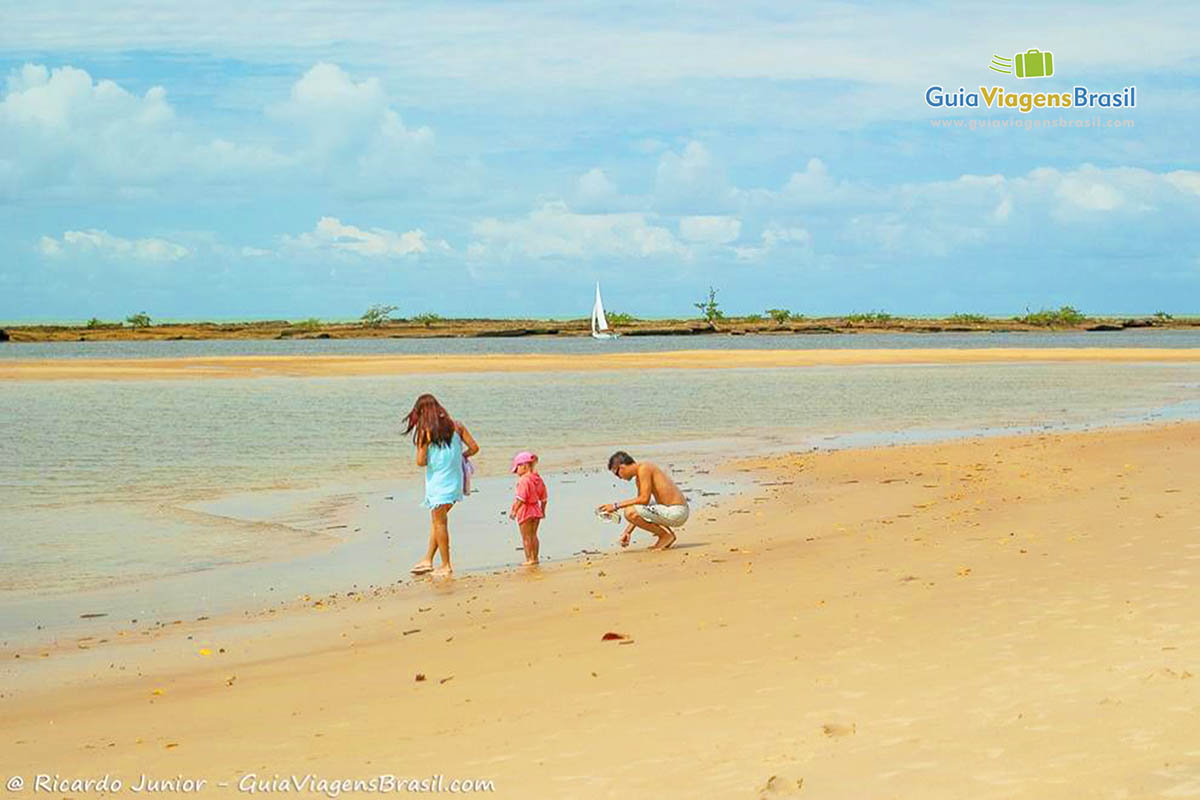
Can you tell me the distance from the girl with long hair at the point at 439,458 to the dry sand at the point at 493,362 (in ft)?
Result: 162

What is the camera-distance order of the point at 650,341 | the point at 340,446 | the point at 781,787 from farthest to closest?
the point at 650,341 < the point at 340,446 < the point at 781,787

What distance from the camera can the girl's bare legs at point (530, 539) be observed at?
13.6 metres

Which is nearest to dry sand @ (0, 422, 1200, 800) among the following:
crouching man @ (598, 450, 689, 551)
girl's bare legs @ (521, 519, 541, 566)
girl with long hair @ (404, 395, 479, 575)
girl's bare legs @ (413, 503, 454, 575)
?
girl's bare legs @ (521, 519, 541, 566)

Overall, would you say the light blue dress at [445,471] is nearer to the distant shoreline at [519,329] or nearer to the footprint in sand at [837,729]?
the footprint in sand at [837,729]

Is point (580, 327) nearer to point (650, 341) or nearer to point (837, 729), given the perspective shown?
point (650, 341)

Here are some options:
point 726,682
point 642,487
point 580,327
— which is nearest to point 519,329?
point 580,327

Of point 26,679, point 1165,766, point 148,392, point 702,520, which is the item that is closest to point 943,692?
point 1165,766

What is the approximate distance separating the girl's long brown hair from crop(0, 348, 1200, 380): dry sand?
49.5 m

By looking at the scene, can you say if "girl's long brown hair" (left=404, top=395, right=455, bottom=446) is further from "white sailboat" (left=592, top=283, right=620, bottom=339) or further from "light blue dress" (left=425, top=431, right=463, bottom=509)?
"white sailboat" (left=592, top=283, right=620, bottom=339)

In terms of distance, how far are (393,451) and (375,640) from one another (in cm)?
1743

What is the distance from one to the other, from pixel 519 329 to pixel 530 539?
141 m

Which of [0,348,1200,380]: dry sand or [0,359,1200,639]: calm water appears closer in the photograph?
[0,359,1200,639]: calm water

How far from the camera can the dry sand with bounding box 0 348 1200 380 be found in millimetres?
65000

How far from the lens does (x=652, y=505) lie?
1448cm
